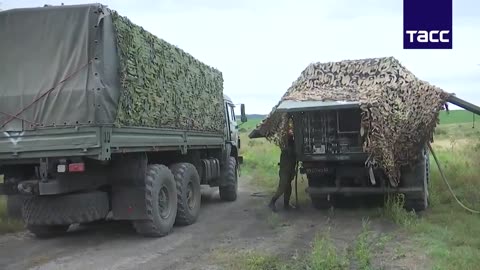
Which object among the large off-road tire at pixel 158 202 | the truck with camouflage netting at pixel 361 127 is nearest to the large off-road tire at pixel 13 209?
the large off-road tire at pixel 158 202

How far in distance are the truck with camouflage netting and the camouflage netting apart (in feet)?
4.76

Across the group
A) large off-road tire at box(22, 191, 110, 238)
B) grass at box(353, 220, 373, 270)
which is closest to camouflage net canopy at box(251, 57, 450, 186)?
grass at box(353, 220, 373, 270)

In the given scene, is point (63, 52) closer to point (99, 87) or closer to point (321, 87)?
point (99, 87)

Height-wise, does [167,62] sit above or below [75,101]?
above

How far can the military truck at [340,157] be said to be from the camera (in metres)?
10.3

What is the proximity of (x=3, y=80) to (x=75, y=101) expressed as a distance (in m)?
1.22

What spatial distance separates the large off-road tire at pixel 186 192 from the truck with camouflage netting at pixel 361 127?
1778mm

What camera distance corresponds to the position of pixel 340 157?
1034 cm

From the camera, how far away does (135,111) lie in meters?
8.13

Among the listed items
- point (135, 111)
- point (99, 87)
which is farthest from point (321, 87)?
point (99, 87)

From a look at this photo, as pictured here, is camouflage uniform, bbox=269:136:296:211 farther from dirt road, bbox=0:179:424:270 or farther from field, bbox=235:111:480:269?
field, bbox=235:111:480:269

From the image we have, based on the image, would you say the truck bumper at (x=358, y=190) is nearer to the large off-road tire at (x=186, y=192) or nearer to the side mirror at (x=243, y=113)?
the large off-road tire at (x=186, y=192)

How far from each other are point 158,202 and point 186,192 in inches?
55.7

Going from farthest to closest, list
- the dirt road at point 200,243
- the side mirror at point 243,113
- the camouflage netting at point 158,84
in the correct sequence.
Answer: the side mirror at point 243,113, the camouflage netting at point 158,84, the dirt road at point 200,243
